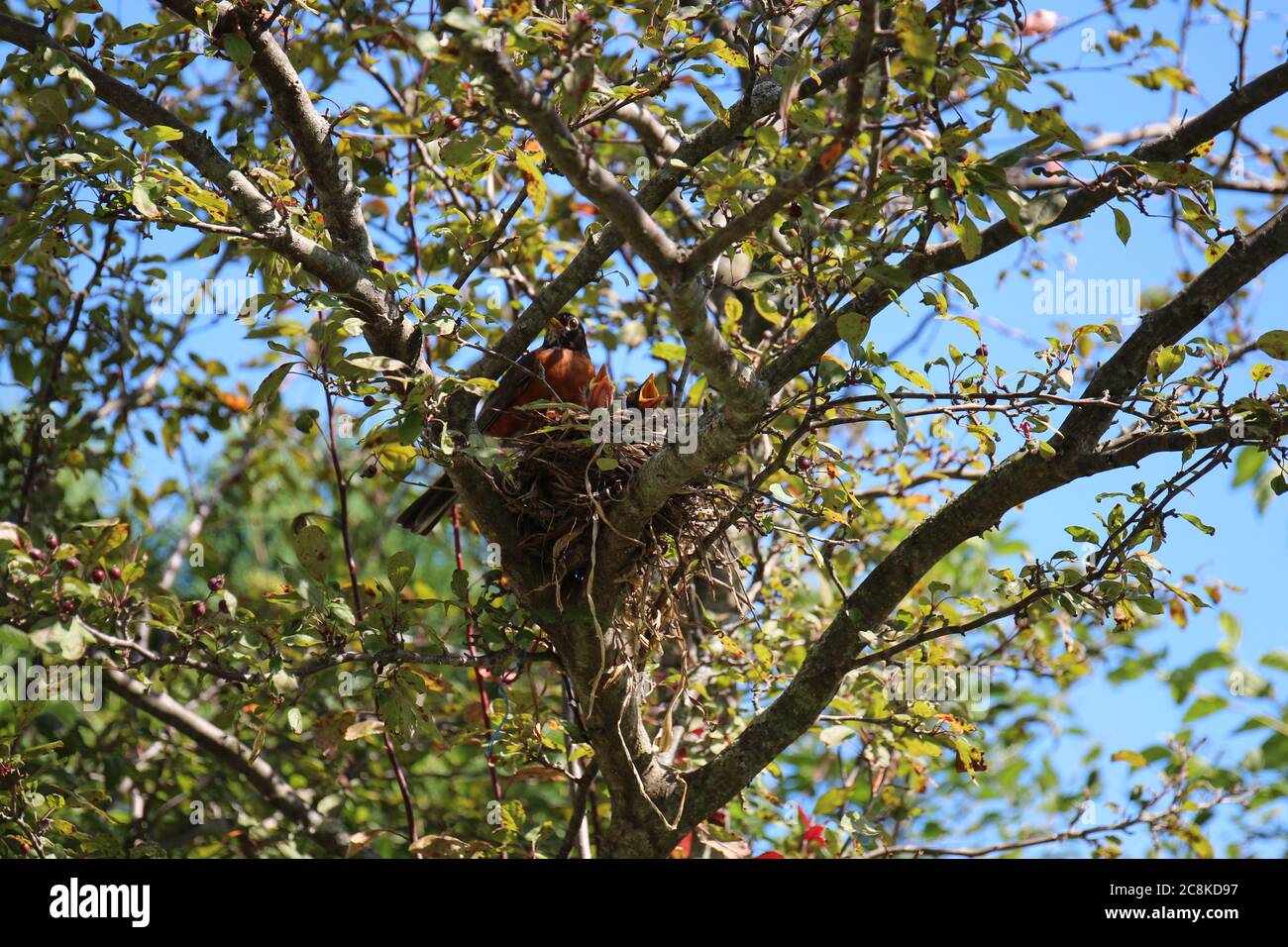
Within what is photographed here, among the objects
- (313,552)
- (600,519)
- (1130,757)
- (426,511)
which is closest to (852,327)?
(600,519)

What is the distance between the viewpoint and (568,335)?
506 cm

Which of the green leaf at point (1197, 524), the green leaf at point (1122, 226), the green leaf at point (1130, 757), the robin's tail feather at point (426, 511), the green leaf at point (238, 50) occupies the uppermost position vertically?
the green leaf at point (238, 50)

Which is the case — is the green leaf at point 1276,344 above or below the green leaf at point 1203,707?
above

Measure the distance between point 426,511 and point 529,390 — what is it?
0.62m

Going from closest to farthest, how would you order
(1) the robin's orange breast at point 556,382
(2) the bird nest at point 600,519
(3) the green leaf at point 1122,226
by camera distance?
(3) the green leaf at point 1122,226, (2) the bird nest at point 600,519, (1) the robin's orange breast at point 556,382

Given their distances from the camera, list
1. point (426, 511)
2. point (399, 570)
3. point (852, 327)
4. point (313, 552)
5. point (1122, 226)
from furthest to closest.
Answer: point (426, 511) < point (313, 552) < point (399, 570) < point (1122, 226) < point (852, 327)

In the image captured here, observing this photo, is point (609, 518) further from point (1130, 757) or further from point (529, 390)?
point (1130, 757)

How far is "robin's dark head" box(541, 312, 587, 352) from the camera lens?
5.02 metres

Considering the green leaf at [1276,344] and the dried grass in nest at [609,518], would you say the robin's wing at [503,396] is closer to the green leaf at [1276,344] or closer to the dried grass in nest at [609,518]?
the dried grass in nest at [609,518]

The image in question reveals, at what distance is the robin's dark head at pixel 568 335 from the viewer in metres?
5.02

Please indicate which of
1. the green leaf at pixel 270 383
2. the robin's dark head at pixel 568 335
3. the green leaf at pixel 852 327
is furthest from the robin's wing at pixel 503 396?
the green leaf at pixel 852 327

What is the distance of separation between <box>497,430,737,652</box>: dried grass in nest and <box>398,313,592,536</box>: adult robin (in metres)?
0.62

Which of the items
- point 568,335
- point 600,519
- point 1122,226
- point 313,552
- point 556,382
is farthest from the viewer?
point 568,335

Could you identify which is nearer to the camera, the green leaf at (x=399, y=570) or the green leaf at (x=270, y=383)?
the green leaf at (x=270, y=383)
